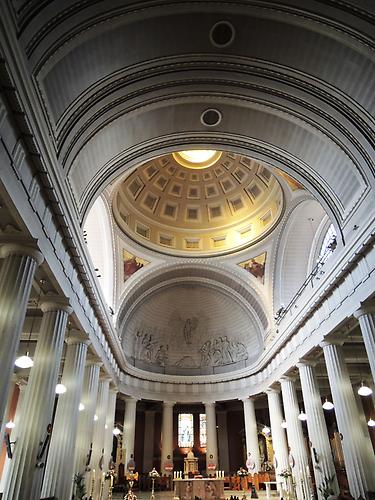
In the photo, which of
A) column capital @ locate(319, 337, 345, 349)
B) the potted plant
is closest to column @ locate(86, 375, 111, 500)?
the potted plant

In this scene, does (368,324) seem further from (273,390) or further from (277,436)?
(277,436)

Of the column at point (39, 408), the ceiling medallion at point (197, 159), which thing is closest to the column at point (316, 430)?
the column at point (39, 408)

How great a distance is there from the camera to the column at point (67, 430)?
9.59 m

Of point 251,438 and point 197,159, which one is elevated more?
point 197,159

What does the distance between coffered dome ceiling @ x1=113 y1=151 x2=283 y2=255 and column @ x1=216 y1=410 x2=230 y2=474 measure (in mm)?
12249

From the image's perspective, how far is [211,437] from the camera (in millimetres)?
21938

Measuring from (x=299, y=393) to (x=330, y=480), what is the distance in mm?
10086

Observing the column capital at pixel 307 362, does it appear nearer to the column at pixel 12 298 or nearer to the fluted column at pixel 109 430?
the fluted column at pixel 109 430

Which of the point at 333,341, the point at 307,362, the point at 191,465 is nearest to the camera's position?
the point at 333,341

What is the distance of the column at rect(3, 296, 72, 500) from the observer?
7392 millimetres

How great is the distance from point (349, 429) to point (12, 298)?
9.67m

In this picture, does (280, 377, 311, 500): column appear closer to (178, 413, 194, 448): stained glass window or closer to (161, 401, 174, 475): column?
(161, 401, 174, 475): column

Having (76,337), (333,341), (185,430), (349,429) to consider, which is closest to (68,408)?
(76,337)

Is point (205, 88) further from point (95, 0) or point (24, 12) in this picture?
point (24, 12)
